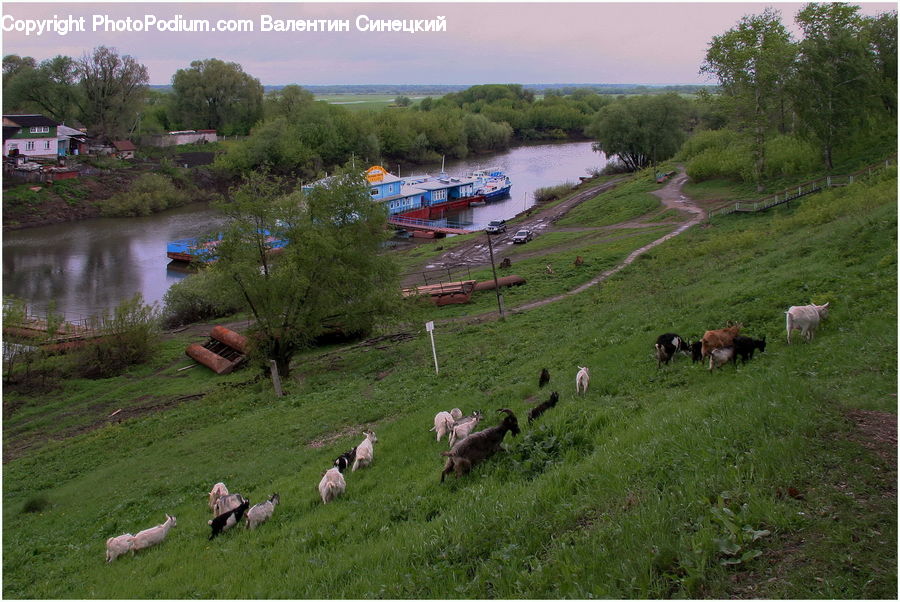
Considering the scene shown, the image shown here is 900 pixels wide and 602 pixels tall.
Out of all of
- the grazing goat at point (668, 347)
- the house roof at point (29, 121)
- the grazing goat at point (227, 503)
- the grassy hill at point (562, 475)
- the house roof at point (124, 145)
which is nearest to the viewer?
the grassy hill at point (562, 475)

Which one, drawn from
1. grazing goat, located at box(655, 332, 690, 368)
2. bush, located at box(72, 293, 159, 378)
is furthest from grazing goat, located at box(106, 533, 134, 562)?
bush, located at box(72, 293, 159, 378)

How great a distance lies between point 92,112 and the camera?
100 meters

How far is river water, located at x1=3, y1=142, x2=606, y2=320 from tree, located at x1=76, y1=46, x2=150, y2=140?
2900cm

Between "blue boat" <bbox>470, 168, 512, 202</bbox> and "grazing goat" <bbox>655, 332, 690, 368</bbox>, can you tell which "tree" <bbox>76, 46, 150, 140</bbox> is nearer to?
"blue boat" <bbox>470, 168, 512, 202</bbox>

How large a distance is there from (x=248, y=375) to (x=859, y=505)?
24.1 meters

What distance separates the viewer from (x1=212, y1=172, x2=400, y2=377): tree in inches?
965

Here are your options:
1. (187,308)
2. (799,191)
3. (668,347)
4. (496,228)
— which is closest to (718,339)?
(668,347)

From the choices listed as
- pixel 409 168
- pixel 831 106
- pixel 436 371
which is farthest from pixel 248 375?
pixel 409 168

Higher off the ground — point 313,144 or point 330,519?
point 313,144

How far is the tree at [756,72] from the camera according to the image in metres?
42.3

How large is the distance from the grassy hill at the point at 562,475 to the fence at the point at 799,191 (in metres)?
16.4

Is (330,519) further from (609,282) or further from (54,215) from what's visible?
(54,215)

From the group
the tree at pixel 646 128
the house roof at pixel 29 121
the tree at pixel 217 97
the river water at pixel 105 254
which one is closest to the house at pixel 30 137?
the house roof at pixel 29 121

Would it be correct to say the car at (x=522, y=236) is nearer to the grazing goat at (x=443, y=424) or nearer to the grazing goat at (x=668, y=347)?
the grazing goat at (x=668, y=347)
